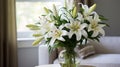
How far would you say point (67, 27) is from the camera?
1.67 m

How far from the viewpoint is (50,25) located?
66.3 inches

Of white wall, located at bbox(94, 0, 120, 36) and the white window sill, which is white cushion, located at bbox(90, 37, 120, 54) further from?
the white window sill

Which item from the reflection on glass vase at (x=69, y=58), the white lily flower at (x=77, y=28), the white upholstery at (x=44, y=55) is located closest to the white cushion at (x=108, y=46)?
the white upholstery at (x=44, y=55)

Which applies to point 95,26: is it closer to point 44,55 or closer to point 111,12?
point 44,55

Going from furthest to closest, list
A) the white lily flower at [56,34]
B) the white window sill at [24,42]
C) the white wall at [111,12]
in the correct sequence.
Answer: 1. the white wall at [111,12]
2. the white window sill at [24,42]
3. the white lily flower at [56,34]

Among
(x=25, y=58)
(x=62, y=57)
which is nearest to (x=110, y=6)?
(x=25, y=58)

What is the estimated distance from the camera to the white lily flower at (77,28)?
1.66m

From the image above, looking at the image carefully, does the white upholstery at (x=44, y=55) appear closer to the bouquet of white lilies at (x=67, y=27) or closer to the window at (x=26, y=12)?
the window at (x=26, y=12)

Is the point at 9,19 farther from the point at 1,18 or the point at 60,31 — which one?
the point at 60,31

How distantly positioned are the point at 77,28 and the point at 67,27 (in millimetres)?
73

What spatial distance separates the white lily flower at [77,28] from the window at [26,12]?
6.95 ft

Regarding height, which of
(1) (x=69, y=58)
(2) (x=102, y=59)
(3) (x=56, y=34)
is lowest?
(2) (x=102, y=59)

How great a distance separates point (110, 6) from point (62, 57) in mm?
2499

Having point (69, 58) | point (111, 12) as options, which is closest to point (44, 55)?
point (69, 58)
